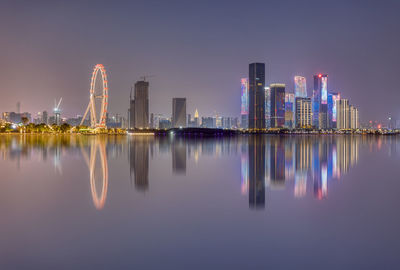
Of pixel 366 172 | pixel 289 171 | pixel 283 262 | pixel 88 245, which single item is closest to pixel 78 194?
pixel 88 245

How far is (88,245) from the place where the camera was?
7.86 metres

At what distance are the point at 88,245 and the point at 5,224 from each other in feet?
10.1

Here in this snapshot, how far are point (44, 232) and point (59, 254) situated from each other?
1641 mm

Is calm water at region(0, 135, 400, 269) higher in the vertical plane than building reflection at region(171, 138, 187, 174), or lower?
lower

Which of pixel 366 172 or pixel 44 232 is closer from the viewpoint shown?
pixel 44 232

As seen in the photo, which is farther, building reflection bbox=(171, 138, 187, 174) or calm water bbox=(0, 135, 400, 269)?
building reflection bbox=(171, 138, 187, 174)

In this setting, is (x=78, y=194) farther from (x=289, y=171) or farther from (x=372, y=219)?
(x=289, y=171)

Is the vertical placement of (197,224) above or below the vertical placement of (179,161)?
below

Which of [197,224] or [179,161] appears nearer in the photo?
[197,224]

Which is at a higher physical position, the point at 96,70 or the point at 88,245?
the point at 96,70

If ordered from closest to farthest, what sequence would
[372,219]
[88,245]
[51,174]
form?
[88,245] → [372,219] → [51,174]

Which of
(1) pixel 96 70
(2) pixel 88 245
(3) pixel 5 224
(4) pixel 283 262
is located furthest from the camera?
(1) pixel 96 70

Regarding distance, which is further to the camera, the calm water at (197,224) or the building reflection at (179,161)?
the building reflection at (179,161)

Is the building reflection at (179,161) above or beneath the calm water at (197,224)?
above
